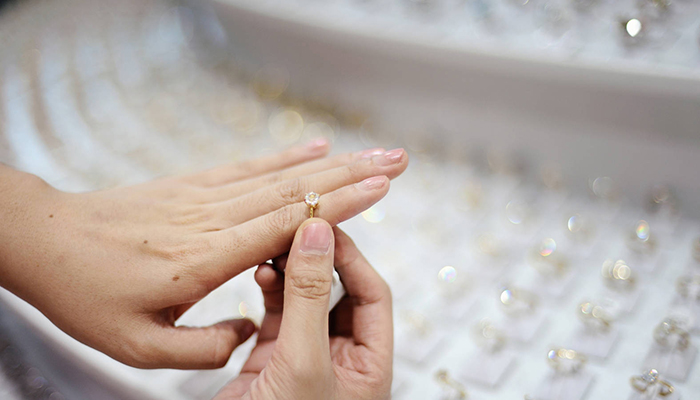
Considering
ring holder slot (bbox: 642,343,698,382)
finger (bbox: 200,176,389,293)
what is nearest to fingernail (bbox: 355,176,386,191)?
finger (bbox: 200,176,389,293)

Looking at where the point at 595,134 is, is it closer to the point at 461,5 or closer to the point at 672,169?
the point at 672,169

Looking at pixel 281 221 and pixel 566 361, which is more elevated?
pixel 281 221

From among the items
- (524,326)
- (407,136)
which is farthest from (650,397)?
(407,136)

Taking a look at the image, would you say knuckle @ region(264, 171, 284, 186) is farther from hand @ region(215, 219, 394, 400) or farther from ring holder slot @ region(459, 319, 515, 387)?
ring holder slot @ region(459, 319, 515, 387)

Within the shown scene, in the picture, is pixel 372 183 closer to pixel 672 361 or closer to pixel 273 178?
pixel 273 178

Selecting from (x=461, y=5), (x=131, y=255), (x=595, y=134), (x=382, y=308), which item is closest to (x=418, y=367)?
(x=382, y=308)

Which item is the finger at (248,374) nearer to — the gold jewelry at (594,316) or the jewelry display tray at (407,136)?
the jewelry display tray at (407,136)

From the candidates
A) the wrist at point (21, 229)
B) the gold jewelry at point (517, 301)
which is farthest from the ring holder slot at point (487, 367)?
the wrist at point (21, 229)
